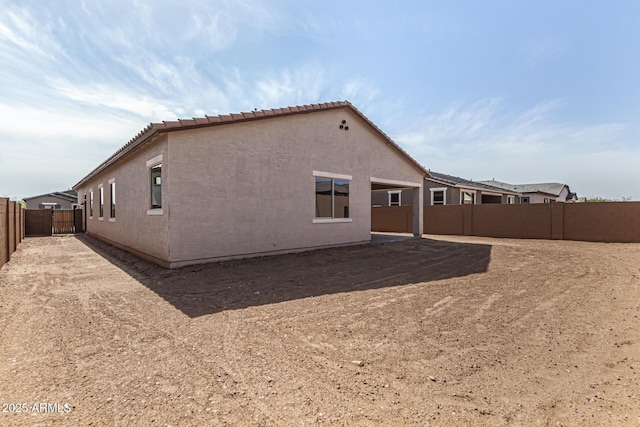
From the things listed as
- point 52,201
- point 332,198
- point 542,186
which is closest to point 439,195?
point 332,198

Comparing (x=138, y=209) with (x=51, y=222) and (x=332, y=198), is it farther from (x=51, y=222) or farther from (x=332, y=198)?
(x=51, y=222)

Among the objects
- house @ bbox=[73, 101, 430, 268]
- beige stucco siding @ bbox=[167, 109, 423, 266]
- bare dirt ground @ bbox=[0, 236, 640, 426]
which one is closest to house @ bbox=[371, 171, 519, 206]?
house @ bbox=[73, 101, 430, 268]

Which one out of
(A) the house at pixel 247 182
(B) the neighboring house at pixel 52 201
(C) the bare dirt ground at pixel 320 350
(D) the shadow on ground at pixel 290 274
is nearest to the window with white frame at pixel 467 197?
(A) the house at pixel 247 182

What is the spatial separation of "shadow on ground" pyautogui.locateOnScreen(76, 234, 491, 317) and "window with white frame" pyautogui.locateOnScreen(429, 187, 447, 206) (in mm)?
12442

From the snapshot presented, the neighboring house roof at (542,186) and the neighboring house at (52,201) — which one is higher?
the neighboring house roof at (542,186)

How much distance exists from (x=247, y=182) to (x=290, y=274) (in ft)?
10.2

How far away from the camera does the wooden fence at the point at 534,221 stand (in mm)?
14773

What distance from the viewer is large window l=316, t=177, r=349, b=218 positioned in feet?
36.9

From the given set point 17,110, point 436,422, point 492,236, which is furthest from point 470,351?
point 492,236

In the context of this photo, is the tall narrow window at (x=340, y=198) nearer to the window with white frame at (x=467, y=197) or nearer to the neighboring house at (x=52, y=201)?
the window with white frame at (x=467, y=197)

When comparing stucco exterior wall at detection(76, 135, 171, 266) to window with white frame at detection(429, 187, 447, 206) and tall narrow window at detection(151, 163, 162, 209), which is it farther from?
window with white frame at detection(429, 187, 447, 206)

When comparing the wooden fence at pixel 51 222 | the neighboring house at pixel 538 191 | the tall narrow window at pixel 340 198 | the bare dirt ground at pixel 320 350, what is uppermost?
the neighboring house at pixel 538 191

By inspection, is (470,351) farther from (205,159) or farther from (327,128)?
(327,128)

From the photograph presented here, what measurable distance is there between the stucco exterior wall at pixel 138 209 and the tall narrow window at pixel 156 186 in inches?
12.0
